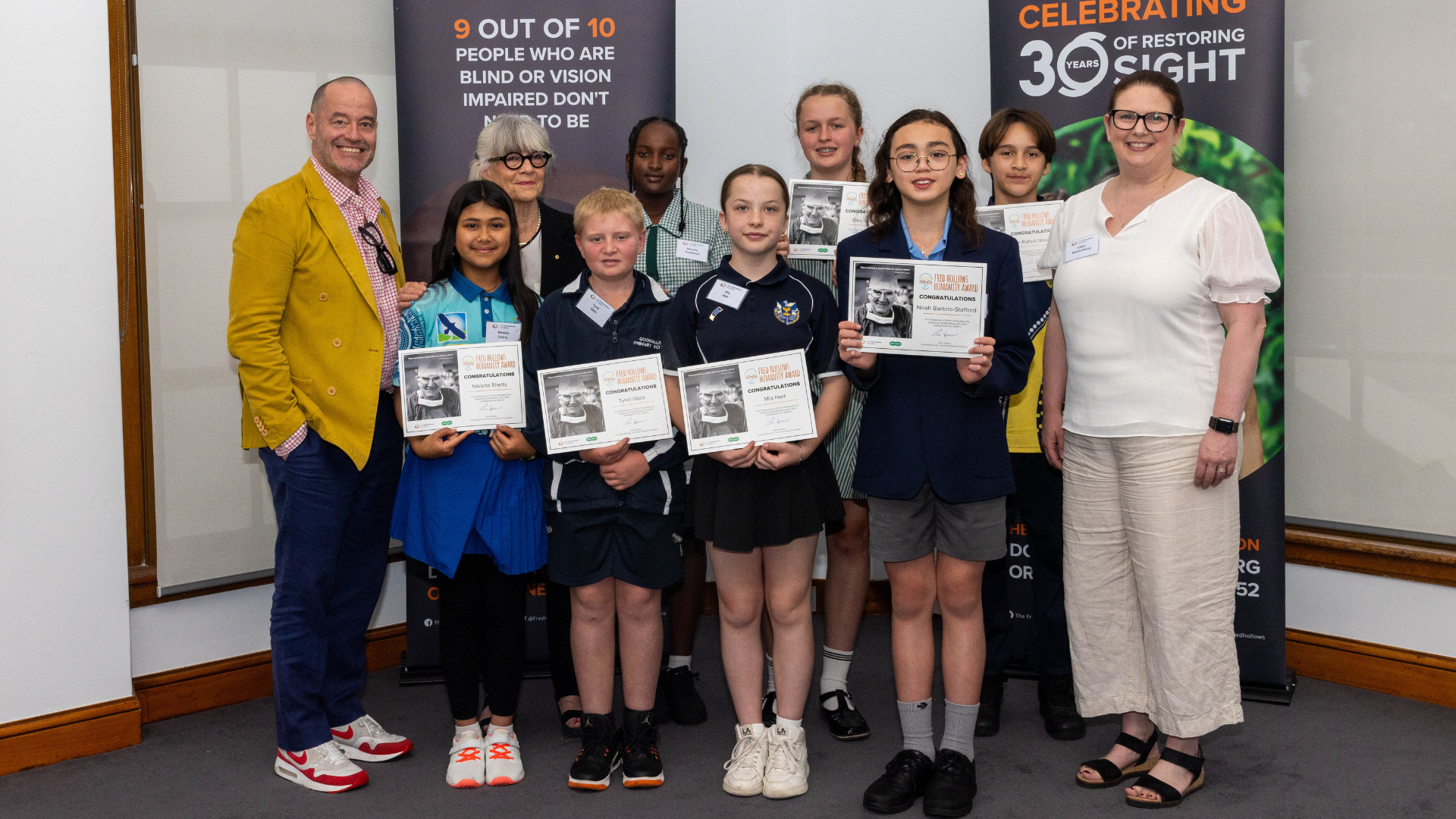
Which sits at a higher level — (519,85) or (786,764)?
(519,85)

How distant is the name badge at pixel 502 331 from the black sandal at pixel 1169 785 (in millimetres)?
2014

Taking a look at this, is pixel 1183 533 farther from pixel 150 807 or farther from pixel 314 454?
pixel 150 807

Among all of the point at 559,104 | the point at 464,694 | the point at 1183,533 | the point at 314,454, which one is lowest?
the point at 464,694

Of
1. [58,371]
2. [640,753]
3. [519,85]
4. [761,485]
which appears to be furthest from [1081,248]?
[58,371]

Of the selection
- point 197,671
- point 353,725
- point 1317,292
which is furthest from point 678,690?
point 1317,292

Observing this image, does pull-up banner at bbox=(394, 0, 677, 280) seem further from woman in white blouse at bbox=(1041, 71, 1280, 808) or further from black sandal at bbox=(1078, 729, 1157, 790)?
black sandal at bbox=(1078, 729, 1157, 790)

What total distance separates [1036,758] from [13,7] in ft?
11.6

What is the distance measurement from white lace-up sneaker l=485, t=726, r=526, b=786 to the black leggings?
6cm

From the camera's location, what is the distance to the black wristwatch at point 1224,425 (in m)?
2.59

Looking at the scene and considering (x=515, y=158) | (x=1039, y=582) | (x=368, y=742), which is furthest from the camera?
(x=515, y=158)

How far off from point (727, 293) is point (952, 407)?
62 centimetres

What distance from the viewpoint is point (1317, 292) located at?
3826 mm

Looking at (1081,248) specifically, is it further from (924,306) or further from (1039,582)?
(1039,582)

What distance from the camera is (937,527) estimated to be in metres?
2.72
